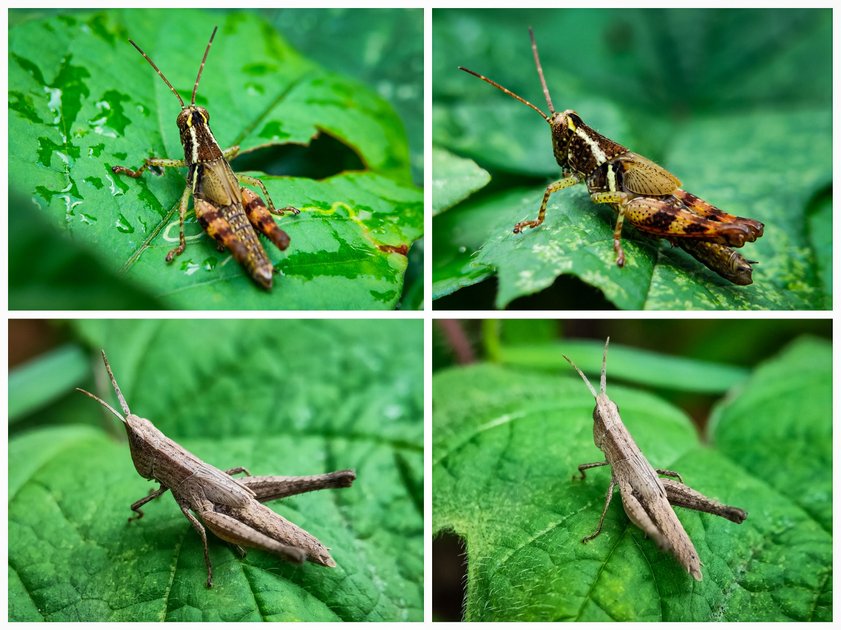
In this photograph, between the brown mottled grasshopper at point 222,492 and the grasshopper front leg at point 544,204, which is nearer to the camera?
the brown mottled grasshopper at point 222,492

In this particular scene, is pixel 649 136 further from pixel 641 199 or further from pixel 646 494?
pixel 646 494

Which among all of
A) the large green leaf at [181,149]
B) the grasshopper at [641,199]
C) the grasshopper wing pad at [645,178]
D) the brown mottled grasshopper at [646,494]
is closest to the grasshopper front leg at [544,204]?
the grasshopper at [641,199]

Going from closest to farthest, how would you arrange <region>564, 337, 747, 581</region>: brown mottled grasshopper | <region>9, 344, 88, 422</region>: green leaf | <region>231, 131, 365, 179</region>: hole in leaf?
<region>564, 337, 747, 581</region>: brown mottled grasshopper
<region>231, 131, 365, 179</region>: hole in leaf
<region>9, 344, 88, 422</region>: green leaf

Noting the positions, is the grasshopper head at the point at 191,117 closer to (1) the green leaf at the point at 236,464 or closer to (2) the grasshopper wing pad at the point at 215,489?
(1) the green leaf at the point at 236,464

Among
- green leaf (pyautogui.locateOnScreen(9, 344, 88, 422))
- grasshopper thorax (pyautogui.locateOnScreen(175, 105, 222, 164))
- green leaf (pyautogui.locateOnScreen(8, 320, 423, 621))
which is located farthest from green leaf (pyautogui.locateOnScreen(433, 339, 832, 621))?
green leaf (pyautogui.locateOnScreen(9, 344, 88, 422))

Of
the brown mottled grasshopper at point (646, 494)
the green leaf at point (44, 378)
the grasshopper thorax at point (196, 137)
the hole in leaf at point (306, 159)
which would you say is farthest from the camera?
the green leaf at point (44, 378)

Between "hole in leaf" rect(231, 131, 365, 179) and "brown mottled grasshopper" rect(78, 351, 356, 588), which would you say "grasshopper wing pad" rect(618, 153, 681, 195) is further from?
"brown mottled grasshopper" rect(78, 351, 356, 588)

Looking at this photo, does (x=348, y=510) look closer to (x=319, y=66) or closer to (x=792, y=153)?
(x=319, y=66)
